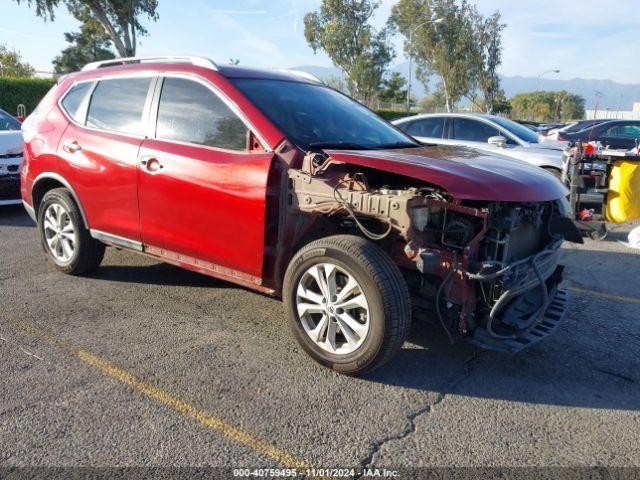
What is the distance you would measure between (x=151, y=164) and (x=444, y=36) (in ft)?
144

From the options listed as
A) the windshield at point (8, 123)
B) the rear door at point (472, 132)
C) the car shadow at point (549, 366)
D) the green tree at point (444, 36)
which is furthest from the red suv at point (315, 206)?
the green tree at point (444, 36)

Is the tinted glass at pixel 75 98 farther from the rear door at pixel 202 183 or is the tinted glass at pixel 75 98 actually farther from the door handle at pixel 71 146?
the rear door at pixel 202 183

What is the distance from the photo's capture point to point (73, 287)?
4.76 metres

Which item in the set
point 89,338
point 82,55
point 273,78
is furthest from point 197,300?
point 82,55

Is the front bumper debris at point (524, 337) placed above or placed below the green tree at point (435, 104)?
below

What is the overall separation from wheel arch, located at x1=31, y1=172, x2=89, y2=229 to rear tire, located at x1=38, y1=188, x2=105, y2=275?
0.23 feet

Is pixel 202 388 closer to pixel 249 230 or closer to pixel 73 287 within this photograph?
pixel 249 230

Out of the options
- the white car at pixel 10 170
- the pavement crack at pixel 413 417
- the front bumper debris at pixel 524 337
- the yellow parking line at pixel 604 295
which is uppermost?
the white car at pixel 10 170

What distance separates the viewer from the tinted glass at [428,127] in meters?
9.91

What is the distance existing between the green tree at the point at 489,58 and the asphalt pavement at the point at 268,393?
1733 inches

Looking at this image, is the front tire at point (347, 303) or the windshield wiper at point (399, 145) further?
the windshield wiper at point (399, 145)

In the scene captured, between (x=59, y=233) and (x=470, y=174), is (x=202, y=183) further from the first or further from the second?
(x=59, y=233)

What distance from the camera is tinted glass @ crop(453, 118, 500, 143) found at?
377 inches

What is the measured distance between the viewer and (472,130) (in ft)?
31.8
